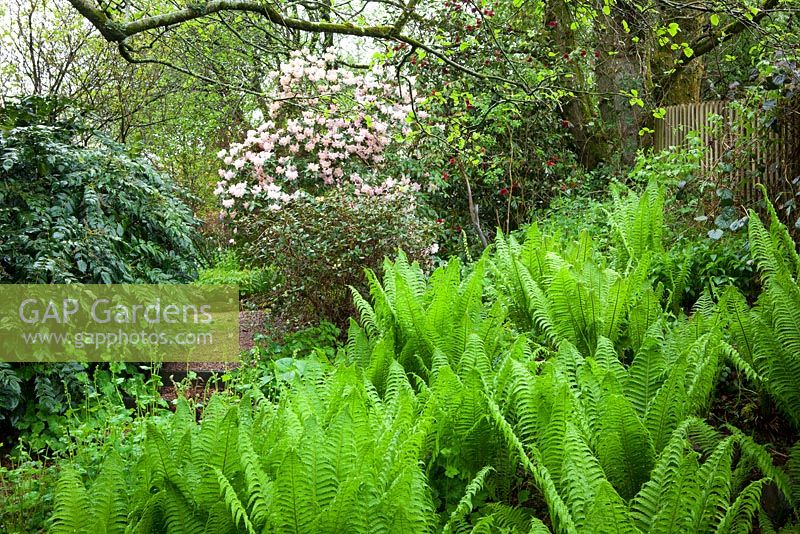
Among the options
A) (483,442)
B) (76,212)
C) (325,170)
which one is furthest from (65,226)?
(325,170)

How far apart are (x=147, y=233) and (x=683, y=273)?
13.3 ft

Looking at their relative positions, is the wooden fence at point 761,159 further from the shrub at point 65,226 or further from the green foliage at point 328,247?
the shrub at point 65,226

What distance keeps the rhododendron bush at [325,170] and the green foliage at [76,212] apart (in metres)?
0.90

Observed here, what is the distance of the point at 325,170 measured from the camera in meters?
8.21

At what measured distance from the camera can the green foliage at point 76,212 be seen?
15.2ft

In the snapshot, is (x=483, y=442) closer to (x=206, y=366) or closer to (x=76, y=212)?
(x=76, y=212)

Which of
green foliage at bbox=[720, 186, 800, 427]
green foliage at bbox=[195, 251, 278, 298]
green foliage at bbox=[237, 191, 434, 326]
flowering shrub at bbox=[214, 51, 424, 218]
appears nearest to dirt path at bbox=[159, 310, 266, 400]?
green foliage at bbox=[195, 251, 278, 298]

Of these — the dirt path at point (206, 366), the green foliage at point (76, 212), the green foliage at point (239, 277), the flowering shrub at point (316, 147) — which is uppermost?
the flowering shrub at point (316, 147)

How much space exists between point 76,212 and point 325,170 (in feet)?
11.5

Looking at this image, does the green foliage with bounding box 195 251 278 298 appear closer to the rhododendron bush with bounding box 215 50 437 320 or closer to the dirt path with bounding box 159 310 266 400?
the dirt path with bounding box 159 310 266 400

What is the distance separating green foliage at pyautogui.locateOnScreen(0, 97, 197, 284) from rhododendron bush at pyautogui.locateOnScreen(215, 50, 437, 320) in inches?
35.4

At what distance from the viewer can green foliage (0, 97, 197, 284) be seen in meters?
4.63

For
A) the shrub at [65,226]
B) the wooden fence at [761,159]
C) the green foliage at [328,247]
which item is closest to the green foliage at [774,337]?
the wooden fence at [761,159]

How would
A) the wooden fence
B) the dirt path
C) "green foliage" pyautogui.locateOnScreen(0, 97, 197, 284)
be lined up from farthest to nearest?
the dirt path
the wooden fence
"green foliage" pyautogui.locateOnScreen(0, 97, 197, 284)
